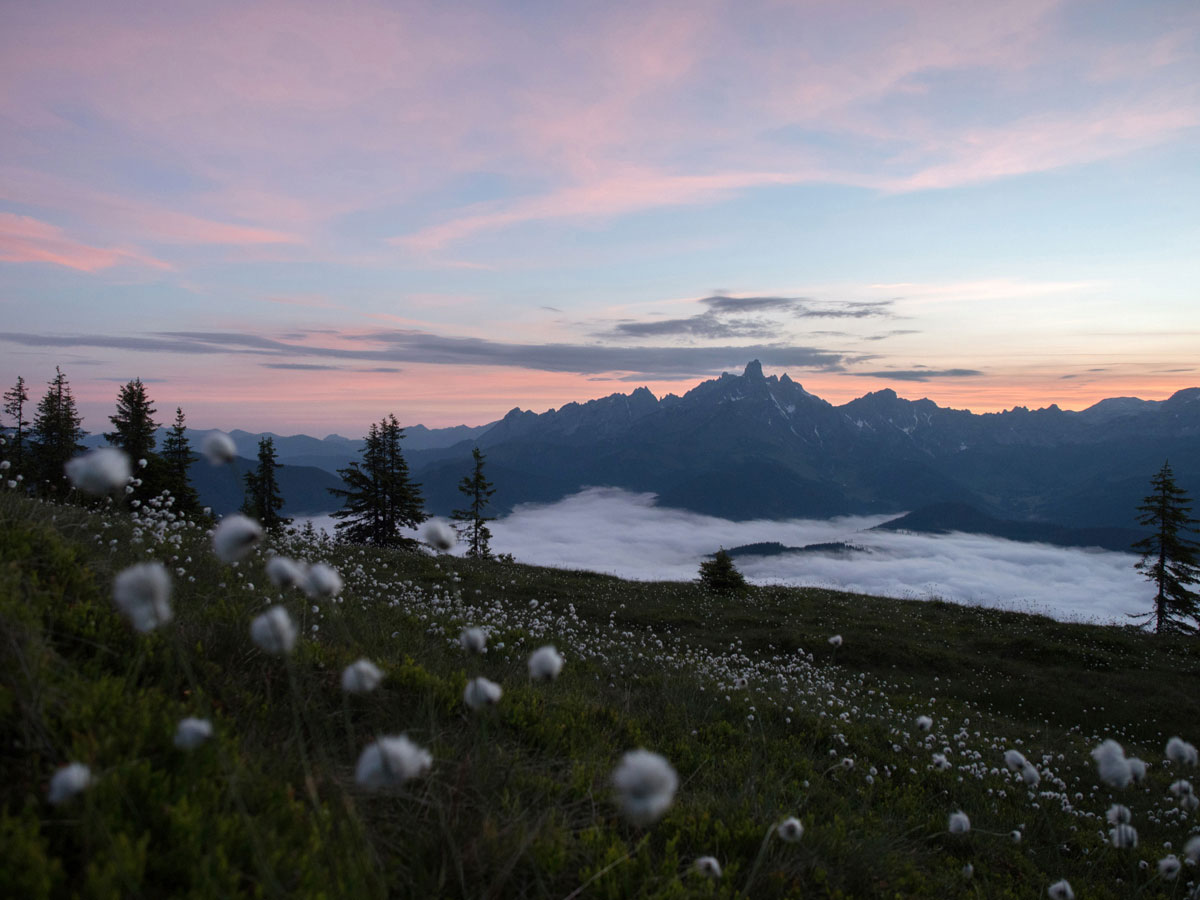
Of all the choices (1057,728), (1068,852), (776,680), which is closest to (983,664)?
(1057,728)

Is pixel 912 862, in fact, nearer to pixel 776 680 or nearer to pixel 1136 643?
pixel 776 680

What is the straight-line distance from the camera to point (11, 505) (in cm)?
600

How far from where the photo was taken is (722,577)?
91.0 feet

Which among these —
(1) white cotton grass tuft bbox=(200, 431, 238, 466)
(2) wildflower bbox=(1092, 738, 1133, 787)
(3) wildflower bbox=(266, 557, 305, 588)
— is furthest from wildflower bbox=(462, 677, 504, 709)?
(2) wildflower bbox=(1092, 738, 1133, 787)

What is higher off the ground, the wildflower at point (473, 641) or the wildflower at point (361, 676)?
the wildflower at point (473, 641)

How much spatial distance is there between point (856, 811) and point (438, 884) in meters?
4.69

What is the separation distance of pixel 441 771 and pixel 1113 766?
4466 mm

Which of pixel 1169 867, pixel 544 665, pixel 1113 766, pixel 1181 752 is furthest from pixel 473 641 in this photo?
pixel 1169 867

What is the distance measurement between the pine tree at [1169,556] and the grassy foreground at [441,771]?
34890 millimetres

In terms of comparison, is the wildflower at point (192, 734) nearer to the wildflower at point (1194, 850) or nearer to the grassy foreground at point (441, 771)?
the grassy foreground at point (441, 771)

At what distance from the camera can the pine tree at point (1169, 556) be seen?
3722cm

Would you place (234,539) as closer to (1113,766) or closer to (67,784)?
(67,784)

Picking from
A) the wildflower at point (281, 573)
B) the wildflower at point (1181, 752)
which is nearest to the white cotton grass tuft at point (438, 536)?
the wildflower at point (281, 573)

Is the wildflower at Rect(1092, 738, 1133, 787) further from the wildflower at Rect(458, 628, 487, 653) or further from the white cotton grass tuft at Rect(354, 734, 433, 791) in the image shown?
the white cotton grass tuft at Rect(354, 734, 433, 791)
